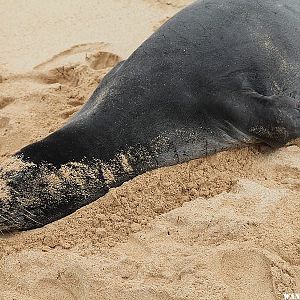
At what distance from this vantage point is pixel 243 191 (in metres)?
2.94

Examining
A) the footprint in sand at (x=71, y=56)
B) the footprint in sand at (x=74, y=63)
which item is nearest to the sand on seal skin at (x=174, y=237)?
the footprint in sand at (x=74, y=63)

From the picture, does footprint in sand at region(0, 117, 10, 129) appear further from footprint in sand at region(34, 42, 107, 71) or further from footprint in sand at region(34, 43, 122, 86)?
footprint in sand at region(34, 42, 107, 71)

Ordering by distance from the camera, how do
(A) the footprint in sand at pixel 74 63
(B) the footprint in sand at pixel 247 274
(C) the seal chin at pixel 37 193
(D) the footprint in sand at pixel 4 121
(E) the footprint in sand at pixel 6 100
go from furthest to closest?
(A) the footprint in sand at pixel 74 63 < (E) the footprint in sand at pixel 6 100 < (D) the footprint in sand at pixel 4 121 < (C) the seal chin at pixel 37 193 < (B) the footprint in sand at pixel 247 274

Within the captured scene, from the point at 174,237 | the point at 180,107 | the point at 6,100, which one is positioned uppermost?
the point at 180,107

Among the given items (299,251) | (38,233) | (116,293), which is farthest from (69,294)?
(299,251)

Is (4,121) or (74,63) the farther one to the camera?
(74,63)

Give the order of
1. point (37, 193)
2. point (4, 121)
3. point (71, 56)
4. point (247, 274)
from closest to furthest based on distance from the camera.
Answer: point (247, 274), point (37, 193), point (4, 121), point (71, 56)

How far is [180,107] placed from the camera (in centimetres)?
317

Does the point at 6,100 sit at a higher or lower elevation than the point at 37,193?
lower

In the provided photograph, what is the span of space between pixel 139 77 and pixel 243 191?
849mm

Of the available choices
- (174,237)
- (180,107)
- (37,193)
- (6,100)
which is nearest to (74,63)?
(6,100)

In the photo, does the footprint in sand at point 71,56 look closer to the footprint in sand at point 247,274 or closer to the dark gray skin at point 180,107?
the dark gray skin at point 180,107

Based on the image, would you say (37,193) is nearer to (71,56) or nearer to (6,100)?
(6,100)

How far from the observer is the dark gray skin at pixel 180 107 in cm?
288
